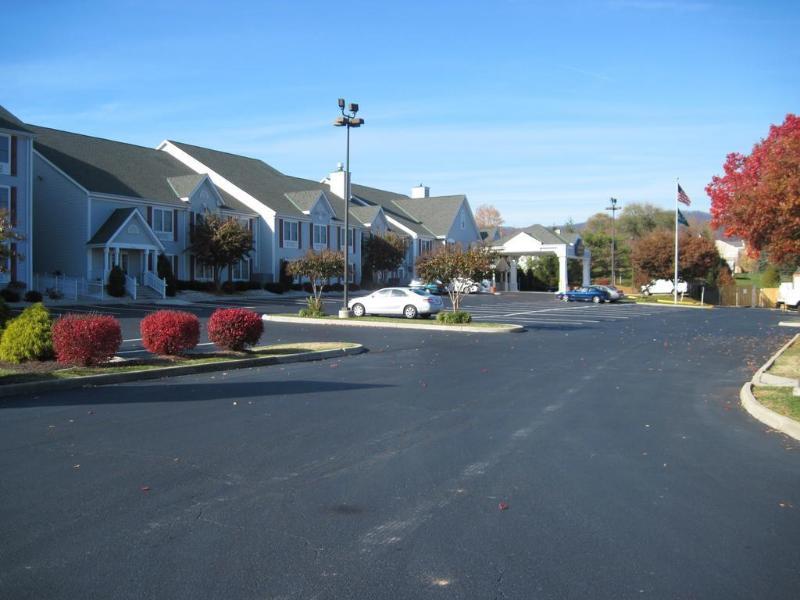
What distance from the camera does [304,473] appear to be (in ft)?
24.0

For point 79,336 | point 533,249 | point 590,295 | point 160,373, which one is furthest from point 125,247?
point 533,249

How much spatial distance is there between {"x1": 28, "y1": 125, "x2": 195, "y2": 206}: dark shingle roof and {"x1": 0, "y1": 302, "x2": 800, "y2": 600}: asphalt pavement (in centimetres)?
3254

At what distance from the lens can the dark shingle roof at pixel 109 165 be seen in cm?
4169

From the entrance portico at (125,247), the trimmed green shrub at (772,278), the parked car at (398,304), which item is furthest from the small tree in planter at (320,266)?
the trimmed green shrub at (772,278)

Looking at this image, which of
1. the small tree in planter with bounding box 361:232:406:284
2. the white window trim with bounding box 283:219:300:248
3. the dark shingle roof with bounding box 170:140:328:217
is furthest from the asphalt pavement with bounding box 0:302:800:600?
the small tree in planter with bounding box 361:232:406:284

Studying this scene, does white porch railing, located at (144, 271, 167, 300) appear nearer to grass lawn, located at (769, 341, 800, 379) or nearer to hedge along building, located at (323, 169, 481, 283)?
hedge along building, located at (323, 169, 481, 283)

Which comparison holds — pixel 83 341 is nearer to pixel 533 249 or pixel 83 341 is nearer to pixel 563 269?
pixel 563 269

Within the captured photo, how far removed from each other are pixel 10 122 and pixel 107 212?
7.06m

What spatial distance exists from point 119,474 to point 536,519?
3.84 m

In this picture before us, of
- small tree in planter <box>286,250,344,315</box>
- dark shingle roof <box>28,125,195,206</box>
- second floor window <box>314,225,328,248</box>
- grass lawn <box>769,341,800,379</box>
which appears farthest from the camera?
second floor window <box>314,225,328,248</box>

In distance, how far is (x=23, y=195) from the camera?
37.0 m

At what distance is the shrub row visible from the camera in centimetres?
1398

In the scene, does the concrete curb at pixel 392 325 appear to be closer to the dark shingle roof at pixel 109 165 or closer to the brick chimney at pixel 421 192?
the dark shingle roof at pixel 109 165

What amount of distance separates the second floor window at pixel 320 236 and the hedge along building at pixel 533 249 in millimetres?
18337
